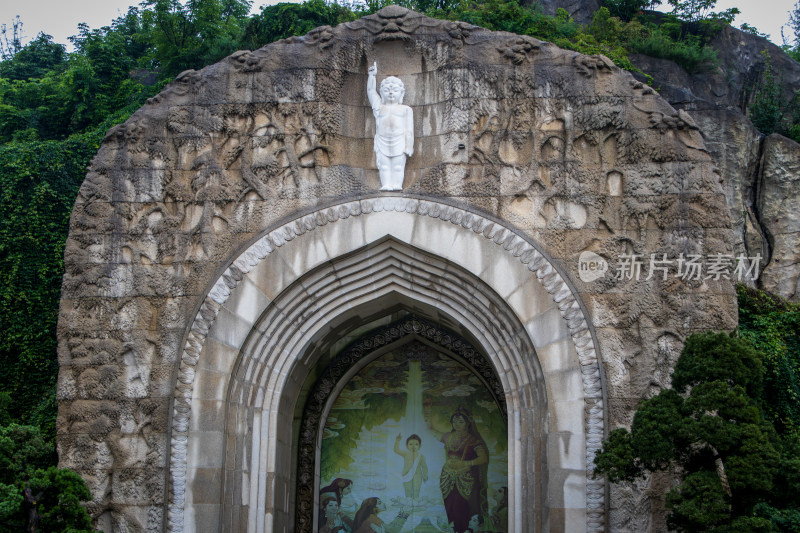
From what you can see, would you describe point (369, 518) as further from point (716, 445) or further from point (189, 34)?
point (189, 34)

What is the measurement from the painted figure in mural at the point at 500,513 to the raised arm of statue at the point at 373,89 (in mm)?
5699

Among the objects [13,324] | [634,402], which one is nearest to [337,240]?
[634,402]

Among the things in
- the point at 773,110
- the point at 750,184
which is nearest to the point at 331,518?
the point at 750,184

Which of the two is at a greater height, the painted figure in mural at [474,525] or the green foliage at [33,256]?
the green foliage at [33,256]

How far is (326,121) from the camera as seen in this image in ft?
43.0

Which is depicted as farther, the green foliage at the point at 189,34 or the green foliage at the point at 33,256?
the green foliage at the point at 189,34

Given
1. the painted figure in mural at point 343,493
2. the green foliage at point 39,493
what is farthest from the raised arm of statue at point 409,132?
the green foliage at point 39,493

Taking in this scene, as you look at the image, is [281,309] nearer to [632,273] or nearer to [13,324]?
[632,273]

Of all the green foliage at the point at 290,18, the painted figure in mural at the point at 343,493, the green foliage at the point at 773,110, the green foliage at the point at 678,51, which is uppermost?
the green foliage at the point at 290,18

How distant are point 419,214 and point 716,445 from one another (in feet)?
16.2

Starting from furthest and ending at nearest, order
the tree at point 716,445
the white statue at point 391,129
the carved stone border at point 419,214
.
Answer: the white statue at point 391,129
the carved stone border at point 419,214
the tree at point 716,445

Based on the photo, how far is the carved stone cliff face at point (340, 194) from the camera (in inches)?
477

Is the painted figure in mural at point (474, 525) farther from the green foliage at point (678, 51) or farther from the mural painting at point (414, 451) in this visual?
the green foliage at point (678, 51)

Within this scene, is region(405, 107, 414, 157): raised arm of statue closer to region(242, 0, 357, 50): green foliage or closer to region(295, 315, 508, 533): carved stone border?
region(295, 315, 508, 533): carved stone border
